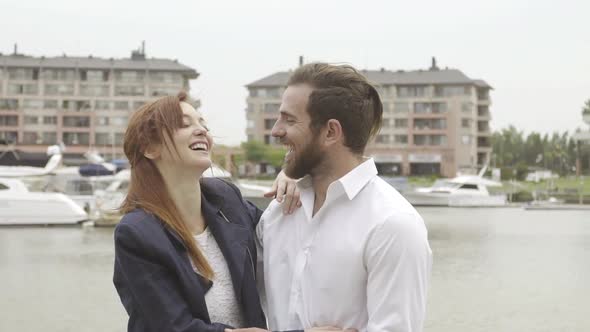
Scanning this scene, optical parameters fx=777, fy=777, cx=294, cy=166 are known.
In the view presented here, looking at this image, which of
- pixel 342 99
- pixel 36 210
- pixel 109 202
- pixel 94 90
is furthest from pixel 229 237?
pixel 94 90

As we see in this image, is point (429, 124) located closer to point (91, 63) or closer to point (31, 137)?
point (91, 63)

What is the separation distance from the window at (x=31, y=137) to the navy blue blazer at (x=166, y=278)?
306ft

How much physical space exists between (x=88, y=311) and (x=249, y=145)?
79.2 metres

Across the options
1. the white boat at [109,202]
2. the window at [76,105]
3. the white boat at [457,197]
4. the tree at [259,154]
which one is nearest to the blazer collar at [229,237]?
the white boat at [109,202]

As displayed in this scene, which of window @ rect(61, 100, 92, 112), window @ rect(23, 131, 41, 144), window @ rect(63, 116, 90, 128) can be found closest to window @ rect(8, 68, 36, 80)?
window @ rect(61, 100, 92, 112)

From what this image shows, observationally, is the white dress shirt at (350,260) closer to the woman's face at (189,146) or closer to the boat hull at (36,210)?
the woman's face at (189,146)

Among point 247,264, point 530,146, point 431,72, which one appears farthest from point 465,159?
point 247,264

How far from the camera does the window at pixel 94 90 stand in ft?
311

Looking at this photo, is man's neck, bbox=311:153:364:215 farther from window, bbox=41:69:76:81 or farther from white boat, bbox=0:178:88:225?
window, bbox=41:69:76:81

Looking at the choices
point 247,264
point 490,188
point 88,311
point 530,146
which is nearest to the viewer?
point 247,264

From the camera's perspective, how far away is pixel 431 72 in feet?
327

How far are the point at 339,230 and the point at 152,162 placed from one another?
0.80m

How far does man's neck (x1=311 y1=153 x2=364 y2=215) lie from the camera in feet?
9.16

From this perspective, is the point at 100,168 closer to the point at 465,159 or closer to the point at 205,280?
the point at 205,280
